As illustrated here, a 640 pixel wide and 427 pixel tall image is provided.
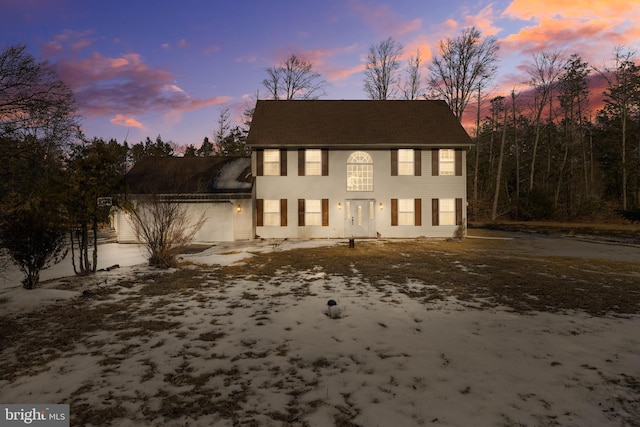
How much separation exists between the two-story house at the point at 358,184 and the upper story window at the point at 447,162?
0.18ft

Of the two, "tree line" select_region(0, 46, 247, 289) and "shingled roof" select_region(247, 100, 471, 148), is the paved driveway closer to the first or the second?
"shingled roof" select_region(247, 100, 471, 148)

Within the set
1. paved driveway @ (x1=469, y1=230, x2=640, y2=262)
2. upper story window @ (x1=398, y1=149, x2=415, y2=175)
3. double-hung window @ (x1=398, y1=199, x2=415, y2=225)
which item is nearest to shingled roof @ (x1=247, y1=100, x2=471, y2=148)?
upper story window @ (x1=398, y1=149, x2=415, y2=175)

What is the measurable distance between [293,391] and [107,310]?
4.87 meters

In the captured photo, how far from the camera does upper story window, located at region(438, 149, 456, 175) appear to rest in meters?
19.4

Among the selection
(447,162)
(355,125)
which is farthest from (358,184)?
(447,162)

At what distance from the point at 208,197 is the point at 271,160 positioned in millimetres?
4095

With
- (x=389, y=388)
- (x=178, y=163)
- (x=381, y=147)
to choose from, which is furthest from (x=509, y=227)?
(x=389, y=388)

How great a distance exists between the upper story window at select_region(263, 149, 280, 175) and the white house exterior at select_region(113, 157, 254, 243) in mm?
1237

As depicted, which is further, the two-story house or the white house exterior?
the two-story house

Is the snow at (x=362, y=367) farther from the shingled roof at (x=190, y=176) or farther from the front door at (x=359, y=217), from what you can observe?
the shingled roof at (x=190, y=176)

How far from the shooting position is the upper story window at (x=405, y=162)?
1941cm

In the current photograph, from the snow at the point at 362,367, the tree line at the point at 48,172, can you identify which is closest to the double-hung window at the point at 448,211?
the snow at the point at 362,367

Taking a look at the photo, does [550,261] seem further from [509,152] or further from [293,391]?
[509,152]

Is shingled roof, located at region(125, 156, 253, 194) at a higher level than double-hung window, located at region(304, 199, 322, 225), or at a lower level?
higher
